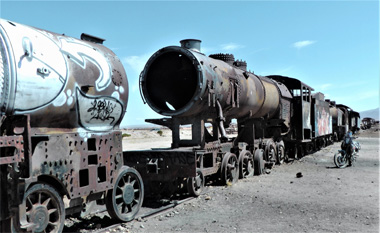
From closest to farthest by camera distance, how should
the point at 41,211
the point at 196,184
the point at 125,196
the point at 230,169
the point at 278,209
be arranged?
the point at 41,211
the point at 125,196
the point at 278,209
the point at 196,184
the point at 230,169

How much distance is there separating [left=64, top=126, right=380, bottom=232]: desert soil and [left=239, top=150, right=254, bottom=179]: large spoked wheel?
416 millimetres

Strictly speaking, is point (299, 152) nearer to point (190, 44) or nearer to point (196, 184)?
point (196, 184)

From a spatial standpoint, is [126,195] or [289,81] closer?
[126,195]

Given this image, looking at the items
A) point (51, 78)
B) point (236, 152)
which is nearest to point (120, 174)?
point (51, 78)

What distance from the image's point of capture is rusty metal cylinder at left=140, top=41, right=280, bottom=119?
880 cm

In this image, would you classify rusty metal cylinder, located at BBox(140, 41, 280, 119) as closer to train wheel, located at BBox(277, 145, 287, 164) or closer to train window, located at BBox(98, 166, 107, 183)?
train window, located at BBox(98, 166, 107, 183)

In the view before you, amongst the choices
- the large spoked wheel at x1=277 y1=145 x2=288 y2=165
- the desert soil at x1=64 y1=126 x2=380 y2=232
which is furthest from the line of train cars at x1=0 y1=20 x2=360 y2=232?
the large spoked wheel at x1=277 y1=145 x2=288 y2=165

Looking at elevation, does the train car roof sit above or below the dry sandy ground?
above

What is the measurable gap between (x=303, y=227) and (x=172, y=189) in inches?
143

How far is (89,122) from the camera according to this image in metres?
5.73

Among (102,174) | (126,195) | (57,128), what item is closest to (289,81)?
(126,195)

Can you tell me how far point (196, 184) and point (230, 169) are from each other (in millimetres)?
1713

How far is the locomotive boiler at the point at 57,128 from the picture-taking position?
4375mm

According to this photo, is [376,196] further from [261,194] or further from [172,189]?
[172,189]
